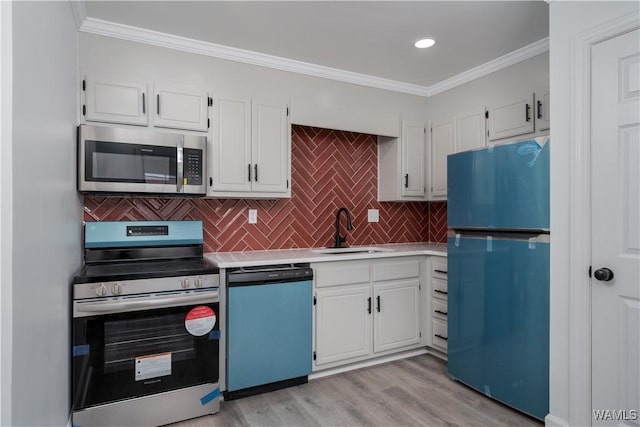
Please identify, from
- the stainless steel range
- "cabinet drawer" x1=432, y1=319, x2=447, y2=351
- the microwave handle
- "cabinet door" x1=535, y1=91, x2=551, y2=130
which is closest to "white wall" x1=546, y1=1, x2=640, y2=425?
"cabinet door" x1=535, y1=91, x2=551, y2=130

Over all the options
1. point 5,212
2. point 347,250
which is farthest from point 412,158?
point 5,212

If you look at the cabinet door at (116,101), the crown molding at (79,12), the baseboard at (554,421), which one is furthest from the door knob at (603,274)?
the crown molding at (79,12)

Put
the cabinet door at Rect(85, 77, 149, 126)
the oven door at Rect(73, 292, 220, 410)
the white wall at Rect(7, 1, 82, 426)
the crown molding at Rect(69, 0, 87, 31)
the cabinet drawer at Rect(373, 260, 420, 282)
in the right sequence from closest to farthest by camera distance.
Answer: the white wall at Rect(7, 1, 82, 426) < the oven door at Rect(73, 292, 220, 410) < the crown molding at Rect(69, 0, 87, 31) < the cabinet door at Rect(85, 77, 149, 126) < the cabinet drawer at Rect(373, 260, 420, 282)

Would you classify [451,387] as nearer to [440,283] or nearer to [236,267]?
[440,283]

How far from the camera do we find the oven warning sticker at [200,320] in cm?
227

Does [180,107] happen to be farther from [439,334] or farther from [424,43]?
[439,334]

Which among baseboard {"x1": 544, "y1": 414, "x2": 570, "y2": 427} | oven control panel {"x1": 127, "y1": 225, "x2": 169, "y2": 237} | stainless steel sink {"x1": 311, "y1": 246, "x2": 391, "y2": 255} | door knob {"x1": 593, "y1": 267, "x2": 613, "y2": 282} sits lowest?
baseboard {"x1": 544, "y1": 414, "x2": 570, "y2": 427}

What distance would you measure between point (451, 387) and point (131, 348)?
2146 mm

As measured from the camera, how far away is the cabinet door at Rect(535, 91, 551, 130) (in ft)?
8.95

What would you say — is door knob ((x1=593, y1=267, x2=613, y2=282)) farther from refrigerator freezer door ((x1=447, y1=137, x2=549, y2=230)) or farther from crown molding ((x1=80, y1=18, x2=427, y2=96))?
crown molding ((x1=80, y1=18, x2=427, y2=96))

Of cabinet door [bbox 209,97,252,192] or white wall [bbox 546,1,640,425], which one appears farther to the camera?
cabinet door [bbox 209,97,252,192]

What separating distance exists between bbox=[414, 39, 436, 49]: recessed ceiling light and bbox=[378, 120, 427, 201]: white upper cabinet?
873 millimetres

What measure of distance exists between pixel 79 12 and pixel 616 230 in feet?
10.4

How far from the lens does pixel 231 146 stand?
2.80 meters
